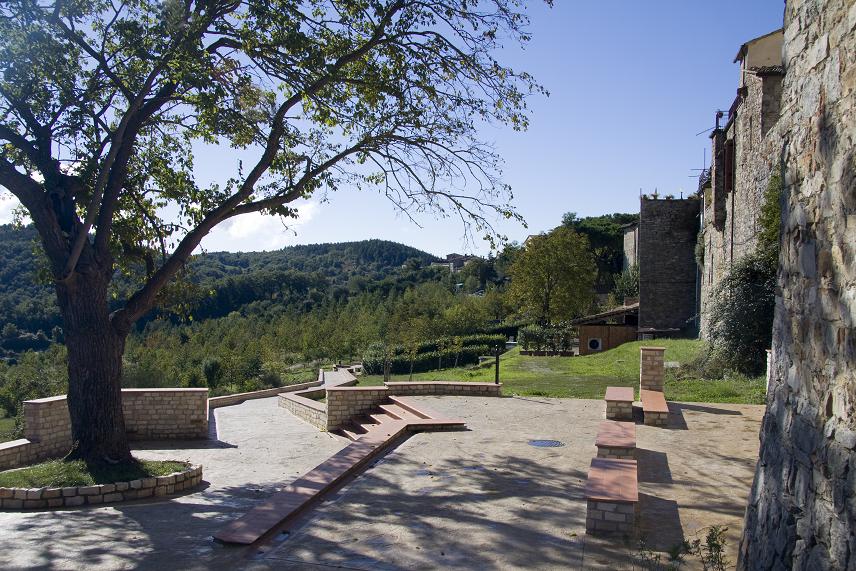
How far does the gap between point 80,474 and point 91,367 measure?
1.51 meters

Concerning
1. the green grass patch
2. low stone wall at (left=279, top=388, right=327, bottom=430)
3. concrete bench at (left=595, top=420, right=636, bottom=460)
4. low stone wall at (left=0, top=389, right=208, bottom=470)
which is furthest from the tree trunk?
concrete bench at (left=595, top=420, right=636, bottom=460)

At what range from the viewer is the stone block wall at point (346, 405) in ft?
44.4

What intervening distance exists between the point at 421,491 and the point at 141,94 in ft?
21.4

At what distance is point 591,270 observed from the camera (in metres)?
39.3

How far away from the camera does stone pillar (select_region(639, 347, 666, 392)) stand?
467 inches

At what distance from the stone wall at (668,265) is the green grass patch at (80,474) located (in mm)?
27135

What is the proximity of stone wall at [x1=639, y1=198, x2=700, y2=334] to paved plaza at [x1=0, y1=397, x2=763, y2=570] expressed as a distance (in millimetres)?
22537

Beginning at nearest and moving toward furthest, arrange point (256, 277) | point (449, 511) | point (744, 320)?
point (449, 511)
point (744, 320)
point (256, 277)

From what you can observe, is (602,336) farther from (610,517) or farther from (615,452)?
(610,517)

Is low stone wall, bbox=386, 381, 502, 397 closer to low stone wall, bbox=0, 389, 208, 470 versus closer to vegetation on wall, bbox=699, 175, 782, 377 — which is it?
low stone wall, bbox=0, 389, 208, 470

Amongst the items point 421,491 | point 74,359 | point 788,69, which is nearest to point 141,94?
point 74,359

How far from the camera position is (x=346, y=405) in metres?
13.6

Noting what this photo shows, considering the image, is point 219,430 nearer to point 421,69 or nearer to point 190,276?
point 190,276

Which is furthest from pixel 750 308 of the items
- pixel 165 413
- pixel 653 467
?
pixel 165 413
